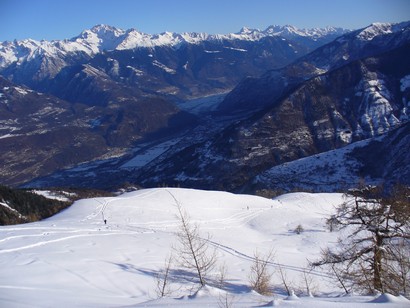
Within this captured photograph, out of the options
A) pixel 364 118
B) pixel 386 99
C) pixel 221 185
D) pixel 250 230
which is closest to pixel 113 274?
pixel 250 230

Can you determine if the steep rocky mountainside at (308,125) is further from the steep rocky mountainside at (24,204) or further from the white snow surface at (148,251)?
the white snow surface at (148,251)

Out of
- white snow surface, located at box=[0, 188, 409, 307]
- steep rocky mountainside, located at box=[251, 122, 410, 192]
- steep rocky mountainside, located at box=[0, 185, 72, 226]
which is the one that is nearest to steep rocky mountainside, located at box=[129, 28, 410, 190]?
steep rocky mountainside, located at box=[251, 122, 410, 192]

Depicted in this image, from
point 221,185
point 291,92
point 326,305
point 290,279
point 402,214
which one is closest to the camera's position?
point 326,305

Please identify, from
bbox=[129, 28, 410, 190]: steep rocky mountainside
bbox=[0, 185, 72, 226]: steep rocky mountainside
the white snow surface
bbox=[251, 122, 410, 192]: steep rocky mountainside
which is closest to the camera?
the white snow surface

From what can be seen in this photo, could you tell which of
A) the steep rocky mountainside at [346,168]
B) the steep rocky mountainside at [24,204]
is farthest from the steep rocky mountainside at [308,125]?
the steep rocky mountainside at [24,204]

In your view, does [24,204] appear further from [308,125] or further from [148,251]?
[308,125]

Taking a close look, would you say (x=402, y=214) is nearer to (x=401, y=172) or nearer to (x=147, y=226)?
(x=147, y=226)

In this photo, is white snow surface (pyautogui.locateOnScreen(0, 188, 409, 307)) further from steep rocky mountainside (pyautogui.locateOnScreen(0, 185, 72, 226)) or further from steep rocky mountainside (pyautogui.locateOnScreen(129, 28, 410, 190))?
steep rocky mountainside (pyautogui.locateOnScreen(129, 28, 410, 190))

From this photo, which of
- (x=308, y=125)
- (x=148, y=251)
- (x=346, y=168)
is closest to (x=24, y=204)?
(x=148, y=251)
